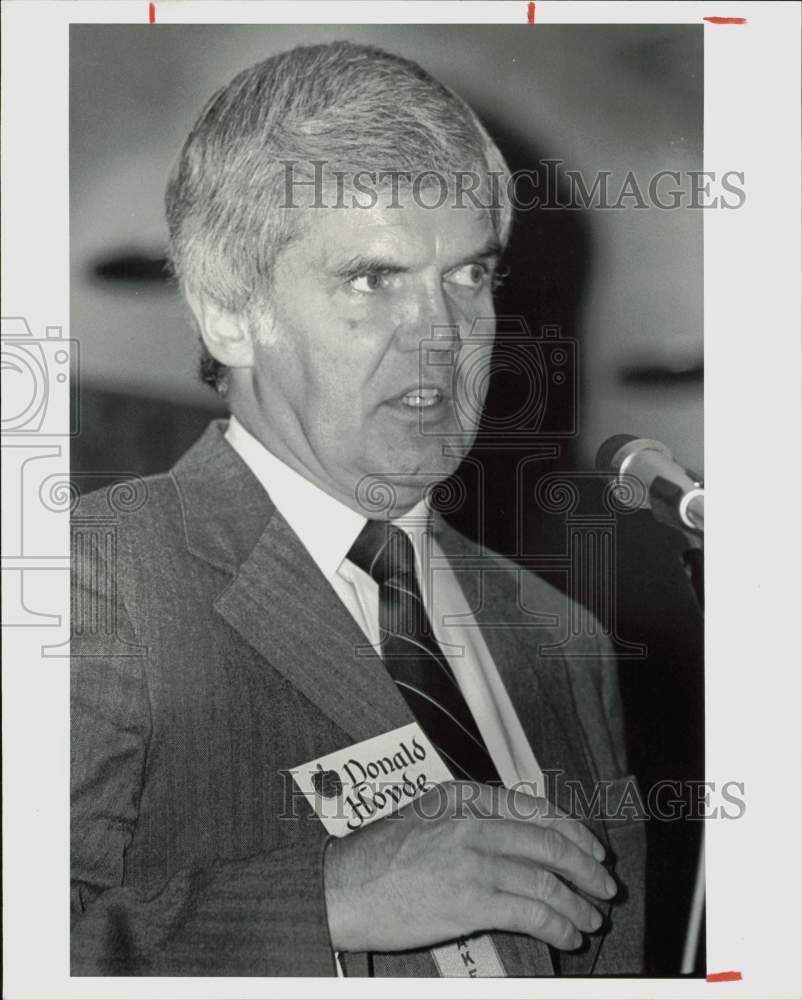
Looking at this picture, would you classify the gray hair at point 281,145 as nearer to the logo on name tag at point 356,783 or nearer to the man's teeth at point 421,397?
the man's teeth at point 421,397

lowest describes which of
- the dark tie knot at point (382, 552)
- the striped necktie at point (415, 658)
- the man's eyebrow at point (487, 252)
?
the striped necktie at point (415, 658)

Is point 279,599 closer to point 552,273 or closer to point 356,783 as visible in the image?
point 356,783

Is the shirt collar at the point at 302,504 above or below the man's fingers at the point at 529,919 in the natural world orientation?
above

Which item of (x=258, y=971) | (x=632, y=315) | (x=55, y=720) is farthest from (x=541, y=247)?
(x=258, y=971)

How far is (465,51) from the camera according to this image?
211cm

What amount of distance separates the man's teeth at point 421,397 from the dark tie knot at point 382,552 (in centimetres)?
22

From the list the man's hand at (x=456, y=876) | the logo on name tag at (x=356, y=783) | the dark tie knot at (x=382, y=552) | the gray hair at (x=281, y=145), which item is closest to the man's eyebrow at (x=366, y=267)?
the gray hair at (x=281, y=145)

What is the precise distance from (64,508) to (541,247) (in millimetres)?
977

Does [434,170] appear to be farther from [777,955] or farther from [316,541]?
[777,955]

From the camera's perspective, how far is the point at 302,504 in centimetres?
207

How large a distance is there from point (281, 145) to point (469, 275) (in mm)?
397

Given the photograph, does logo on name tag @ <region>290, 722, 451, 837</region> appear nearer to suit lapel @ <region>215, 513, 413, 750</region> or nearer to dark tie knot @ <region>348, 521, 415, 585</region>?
suit lapel @ <region>215, 513, 413, 750</region>

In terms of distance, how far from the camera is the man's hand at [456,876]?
1991 millimetres

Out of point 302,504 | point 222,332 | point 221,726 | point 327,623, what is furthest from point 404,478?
A: point 221,726
